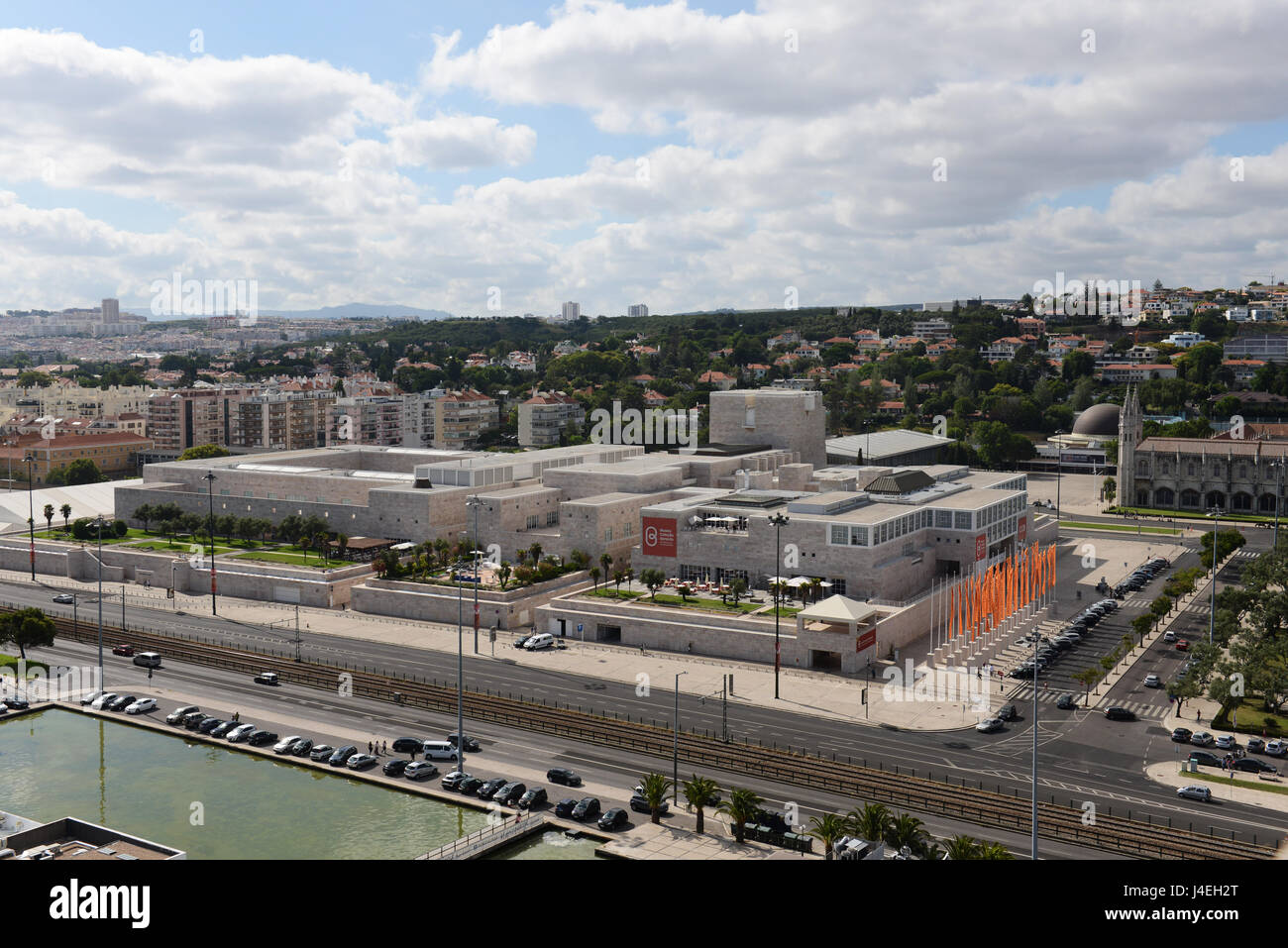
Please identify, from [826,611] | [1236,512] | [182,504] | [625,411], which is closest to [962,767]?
[826,611]

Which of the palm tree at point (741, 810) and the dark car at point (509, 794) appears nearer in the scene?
the palm tree at point (741, 810)

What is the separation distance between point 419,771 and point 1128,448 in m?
104

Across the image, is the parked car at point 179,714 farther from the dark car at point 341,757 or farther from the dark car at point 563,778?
the dark car at point 563,778

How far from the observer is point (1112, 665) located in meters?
63.2

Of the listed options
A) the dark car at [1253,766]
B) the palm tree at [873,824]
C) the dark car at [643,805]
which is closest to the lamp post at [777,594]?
the dark car at [643,805]

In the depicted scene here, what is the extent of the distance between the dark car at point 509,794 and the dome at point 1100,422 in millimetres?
136441

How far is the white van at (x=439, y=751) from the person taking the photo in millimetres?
49125

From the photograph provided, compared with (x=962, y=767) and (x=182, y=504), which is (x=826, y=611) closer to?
(x=962, y=767)

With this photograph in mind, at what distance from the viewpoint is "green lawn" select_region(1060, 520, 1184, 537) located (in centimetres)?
11244

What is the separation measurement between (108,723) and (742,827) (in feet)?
115

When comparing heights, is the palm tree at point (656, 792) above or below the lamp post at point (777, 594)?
below

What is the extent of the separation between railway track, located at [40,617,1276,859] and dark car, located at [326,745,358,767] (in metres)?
7.78

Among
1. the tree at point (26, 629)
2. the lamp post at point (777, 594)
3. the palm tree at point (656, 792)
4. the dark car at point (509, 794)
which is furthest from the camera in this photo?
the tree at point (26, 629)

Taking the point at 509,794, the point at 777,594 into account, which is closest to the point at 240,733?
the point at 509,794
